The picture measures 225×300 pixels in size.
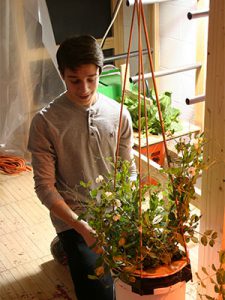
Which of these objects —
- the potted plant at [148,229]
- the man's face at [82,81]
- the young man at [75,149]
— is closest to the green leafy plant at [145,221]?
the potted plant at [148,229]

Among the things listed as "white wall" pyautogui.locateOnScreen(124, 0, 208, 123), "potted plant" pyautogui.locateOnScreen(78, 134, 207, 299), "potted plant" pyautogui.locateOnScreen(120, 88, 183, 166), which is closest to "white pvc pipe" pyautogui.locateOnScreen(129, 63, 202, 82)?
"potted plant" pyautogui.locateOnScreen(120, 88, 183, 166)

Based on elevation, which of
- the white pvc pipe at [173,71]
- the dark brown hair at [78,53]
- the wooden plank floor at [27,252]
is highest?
the dark brown hair at [78,53]

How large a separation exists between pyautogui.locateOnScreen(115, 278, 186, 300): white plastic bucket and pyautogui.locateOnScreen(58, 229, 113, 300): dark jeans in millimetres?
338

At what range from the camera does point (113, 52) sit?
11.8 feet

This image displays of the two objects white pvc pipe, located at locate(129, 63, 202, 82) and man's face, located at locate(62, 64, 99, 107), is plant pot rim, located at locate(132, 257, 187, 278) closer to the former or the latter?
man's face, located at locate(62, 64, 99, 107)

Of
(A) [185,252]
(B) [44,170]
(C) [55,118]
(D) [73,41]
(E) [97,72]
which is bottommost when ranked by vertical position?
(A) [185,252]

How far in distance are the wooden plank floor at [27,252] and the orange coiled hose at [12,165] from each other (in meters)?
0.18

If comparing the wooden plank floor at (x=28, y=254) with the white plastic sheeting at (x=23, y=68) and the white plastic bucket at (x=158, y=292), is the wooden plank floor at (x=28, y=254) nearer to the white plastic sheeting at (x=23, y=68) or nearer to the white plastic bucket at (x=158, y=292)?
the white plastic sheeting at (x=23, y=68)

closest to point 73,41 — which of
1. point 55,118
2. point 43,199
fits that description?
point 55,118

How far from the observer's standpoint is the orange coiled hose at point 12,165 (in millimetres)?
3049

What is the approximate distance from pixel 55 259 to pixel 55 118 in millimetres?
781

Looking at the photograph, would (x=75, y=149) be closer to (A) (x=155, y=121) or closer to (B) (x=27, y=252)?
(B) (x=27, y=252)

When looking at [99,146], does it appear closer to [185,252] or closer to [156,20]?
[185,252]

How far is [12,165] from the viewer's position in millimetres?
3080
